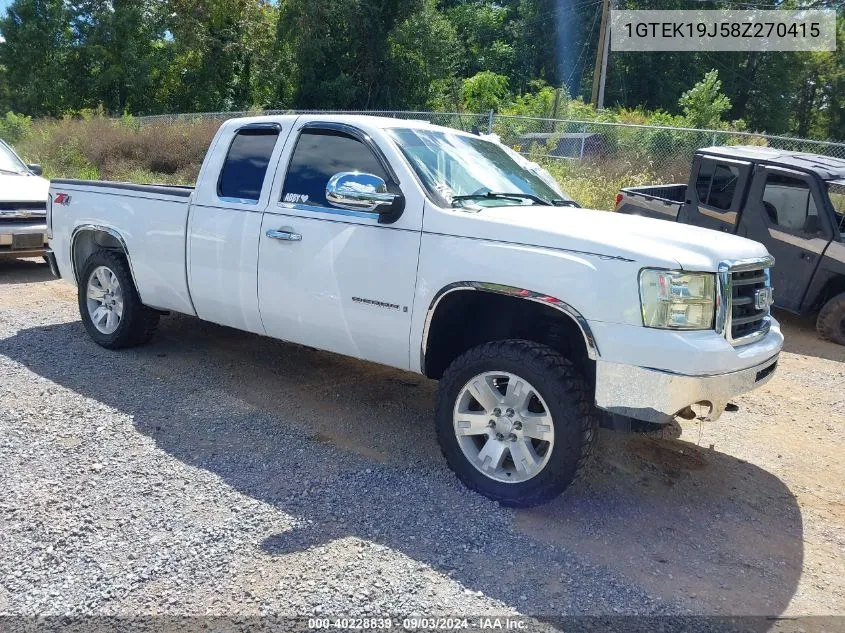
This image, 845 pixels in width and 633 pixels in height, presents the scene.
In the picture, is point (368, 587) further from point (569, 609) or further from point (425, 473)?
point (425, 473)

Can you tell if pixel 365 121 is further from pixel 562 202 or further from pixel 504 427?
pixel 504 427

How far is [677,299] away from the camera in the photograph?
3555 mm

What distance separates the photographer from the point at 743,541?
150 inches

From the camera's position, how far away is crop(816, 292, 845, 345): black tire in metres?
7.99

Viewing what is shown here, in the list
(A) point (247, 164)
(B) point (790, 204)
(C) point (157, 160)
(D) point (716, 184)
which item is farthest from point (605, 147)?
(A) point (247, 164)

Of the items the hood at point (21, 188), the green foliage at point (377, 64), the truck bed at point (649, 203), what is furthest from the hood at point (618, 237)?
the green foliage at point (377, 64)

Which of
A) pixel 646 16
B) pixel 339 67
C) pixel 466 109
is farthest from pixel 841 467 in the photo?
pixel 646 16

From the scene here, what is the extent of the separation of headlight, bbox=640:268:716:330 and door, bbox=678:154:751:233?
5.54m

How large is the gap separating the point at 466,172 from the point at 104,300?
139 inches

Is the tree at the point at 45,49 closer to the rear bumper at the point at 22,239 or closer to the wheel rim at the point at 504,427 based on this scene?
the rear bumper at the point at 22,239

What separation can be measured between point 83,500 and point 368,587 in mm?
1649

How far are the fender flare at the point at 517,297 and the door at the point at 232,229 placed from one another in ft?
4.71

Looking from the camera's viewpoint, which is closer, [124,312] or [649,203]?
[124,312]

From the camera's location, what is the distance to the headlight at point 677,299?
3535mm
